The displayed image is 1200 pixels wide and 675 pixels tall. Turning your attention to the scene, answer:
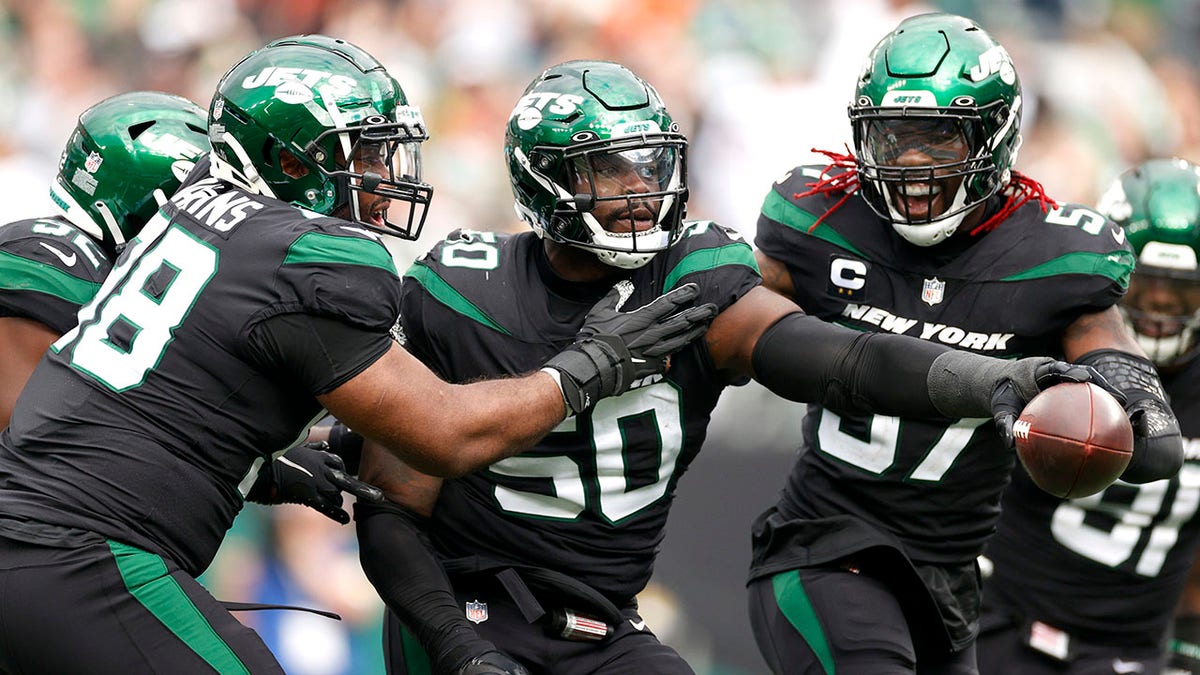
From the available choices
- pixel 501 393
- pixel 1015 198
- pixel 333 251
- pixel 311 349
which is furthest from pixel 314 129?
pixel 1015 198

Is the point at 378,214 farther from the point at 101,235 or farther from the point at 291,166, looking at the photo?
the point at 101,235

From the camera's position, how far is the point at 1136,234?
4309mm

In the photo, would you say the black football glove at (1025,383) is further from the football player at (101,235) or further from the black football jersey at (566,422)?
the football player at (101,235)

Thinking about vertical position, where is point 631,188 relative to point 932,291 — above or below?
above

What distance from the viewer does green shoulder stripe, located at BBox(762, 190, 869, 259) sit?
139 inches

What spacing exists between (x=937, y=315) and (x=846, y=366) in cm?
57

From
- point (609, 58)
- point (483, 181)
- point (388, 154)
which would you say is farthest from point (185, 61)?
point (388, 154)

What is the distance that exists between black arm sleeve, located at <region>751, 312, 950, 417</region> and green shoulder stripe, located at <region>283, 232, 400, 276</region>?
2.72ft

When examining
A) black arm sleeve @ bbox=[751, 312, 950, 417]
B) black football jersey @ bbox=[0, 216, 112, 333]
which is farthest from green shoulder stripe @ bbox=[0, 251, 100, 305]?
black arm sleeve @ bbox=[751, 312, 950, 417]

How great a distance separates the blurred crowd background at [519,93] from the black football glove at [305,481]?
2.28 metres

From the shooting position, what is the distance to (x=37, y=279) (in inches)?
126

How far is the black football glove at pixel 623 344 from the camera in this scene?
9.53ft

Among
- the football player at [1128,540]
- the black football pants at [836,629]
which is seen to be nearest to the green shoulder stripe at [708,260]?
the black football pants at [836,629]

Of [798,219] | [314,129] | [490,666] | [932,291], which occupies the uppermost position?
[314,129]
